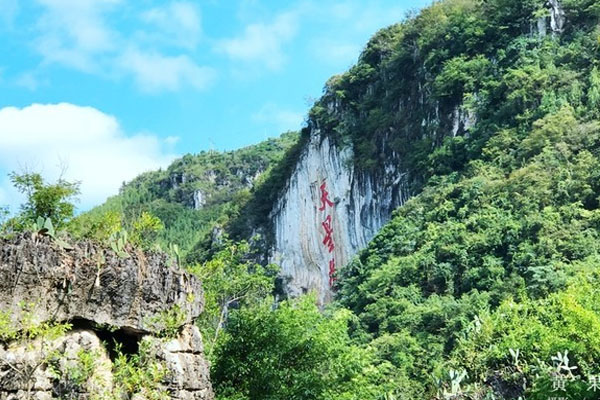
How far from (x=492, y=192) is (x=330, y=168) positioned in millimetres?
12578

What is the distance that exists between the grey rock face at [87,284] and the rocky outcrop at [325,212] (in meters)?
29.6

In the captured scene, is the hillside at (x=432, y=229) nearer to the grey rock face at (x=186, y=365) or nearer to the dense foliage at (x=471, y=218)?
the dense foliage at (x=471, y=218)

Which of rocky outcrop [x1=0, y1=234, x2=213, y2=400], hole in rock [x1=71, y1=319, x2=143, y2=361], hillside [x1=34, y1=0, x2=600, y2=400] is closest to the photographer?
rocky outcrop [x1=0, y1=234, x2=213, y2=400]

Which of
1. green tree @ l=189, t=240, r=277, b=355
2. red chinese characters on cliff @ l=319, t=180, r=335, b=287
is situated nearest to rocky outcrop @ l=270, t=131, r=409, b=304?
red chinese characters on cliff @ l=319, t=180, r=335, b=287

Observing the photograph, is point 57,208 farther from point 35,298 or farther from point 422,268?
point 422,268

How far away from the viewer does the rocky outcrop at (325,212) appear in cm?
3966

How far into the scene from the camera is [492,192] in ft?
105

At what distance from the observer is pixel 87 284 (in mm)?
9172

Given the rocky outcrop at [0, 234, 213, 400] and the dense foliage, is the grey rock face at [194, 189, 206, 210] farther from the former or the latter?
the rocky outcrop at [0, 234, 213, 400]

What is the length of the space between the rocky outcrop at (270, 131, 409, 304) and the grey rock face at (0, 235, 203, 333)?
1167 inches

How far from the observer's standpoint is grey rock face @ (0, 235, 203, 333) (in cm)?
862

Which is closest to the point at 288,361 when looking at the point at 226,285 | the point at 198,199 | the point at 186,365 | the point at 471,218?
the point at 226,285

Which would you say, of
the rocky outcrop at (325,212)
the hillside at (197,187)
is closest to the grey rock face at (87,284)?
the rocky outcrop at (325,212)

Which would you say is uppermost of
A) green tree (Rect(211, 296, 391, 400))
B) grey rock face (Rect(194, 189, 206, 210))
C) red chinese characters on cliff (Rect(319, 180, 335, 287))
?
grey rock face (Rect(194, 189, 206, 210))
